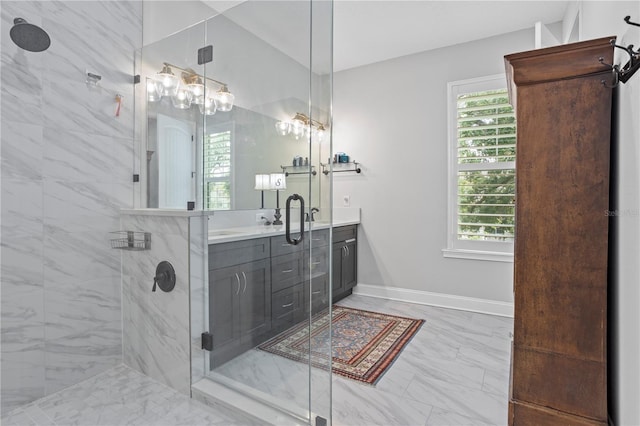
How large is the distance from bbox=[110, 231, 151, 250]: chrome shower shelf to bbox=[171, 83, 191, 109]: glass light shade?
0.84 metres

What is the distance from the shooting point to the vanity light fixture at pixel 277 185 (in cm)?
181

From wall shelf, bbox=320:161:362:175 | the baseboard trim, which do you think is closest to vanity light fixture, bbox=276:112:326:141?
wall shelf, bbox=320:161:362:175

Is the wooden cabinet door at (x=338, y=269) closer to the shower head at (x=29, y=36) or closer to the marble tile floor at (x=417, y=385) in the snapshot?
the marble tile floor at (x=417, y=385)

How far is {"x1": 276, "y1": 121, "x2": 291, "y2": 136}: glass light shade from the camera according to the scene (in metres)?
1.80

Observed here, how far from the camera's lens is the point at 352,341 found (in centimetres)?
275

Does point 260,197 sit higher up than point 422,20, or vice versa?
point 422,20

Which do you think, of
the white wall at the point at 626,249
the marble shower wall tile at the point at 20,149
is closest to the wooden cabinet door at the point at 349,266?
the white wall at the point at 626,249

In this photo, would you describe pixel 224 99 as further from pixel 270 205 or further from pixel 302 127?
pixel 270 205

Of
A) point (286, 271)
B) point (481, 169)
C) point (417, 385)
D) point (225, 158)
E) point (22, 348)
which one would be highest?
point (481, 169)

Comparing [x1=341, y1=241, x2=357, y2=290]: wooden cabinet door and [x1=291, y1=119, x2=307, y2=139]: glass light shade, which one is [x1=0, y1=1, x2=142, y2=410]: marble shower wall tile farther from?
[x1=341, y1=241, x2=357, y2=290]: wooden cabinet door

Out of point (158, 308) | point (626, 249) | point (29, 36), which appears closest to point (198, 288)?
point (158, 308)

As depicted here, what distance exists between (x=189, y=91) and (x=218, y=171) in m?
0.58

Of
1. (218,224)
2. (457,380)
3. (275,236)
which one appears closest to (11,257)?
(218,224)

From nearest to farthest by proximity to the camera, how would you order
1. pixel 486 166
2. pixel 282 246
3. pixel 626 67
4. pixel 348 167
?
pixel 626 67, pixel 282 246, pixel 486 166, pixel 348 167
